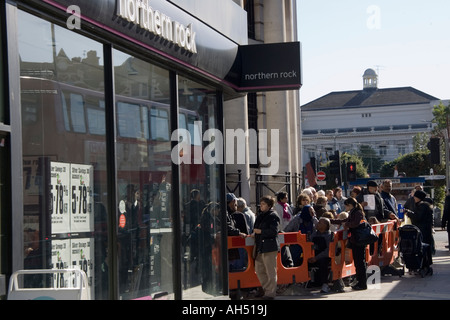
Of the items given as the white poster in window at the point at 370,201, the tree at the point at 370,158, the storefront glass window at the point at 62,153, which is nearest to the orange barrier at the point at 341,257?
the white poster in window at the point at 370,201

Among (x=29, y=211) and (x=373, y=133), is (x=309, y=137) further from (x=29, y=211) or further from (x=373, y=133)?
(x=29, y=211)

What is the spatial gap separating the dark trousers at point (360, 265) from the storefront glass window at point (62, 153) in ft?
23.1

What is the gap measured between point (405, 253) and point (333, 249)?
232 centimetres

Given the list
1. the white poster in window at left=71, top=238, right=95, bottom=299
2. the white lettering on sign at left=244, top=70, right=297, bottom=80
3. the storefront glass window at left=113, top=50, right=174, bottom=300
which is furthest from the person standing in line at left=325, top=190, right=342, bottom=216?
the white poster in window at left=71, top=238, right=95, bottom=299

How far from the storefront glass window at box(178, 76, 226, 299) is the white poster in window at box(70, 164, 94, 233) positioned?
8.84 ft

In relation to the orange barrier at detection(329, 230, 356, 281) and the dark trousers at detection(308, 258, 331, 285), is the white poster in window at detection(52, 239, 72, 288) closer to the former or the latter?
the dark trousers at detection(308, 258, 331, 285)

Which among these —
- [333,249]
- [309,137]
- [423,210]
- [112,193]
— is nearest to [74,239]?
[112,193]

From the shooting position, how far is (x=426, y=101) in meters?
149

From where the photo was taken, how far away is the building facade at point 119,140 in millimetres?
6523

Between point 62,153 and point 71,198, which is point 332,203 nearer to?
point 71,198

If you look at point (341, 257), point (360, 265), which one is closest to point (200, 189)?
point (360, 265)

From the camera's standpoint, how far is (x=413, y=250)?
630 inches

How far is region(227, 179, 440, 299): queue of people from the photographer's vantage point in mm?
12891

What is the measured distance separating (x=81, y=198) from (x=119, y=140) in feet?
3.39
